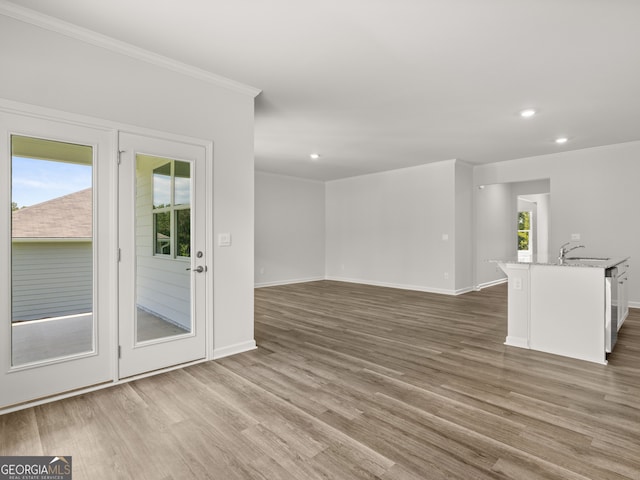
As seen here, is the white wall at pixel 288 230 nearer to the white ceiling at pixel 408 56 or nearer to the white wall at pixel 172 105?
the white ceiling at pixel 408 56

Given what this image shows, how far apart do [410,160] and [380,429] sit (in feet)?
19.4

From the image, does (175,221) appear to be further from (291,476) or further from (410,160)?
(410,160)

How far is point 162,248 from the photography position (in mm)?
3135

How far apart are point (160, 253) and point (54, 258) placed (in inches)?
29.4

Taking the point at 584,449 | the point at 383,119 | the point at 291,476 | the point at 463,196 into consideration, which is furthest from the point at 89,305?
the point at 463,196

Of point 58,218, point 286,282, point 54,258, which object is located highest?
point 58,218

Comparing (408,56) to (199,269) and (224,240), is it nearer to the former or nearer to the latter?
(224,240)

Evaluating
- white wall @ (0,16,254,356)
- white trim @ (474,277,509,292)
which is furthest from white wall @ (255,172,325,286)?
white wall @ (0,16,254,356)

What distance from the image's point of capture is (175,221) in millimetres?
3205

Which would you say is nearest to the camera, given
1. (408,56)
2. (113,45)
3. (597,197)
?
(113,45)

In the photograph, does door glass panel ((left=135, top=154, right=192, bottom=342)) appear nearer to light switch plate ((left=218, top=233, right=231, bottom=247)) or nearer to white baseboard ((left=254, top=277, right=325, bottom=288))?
light switch plate ((left=218, top=233, right=231, bottom=247))

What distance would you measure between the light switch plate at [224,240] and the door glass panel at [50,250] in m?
1.06

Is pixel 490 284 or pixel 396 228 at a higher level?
pixel 396 228

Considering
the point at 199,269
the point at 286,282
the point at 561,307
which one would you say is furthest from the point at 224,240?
the point at 286,282
